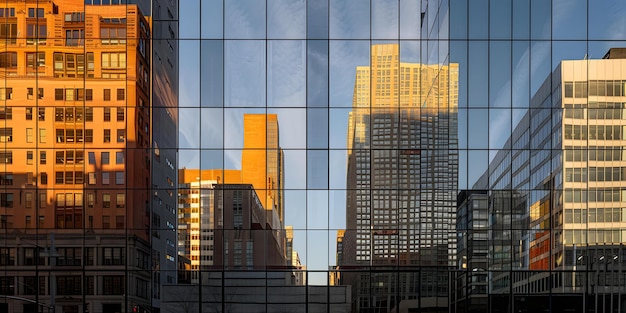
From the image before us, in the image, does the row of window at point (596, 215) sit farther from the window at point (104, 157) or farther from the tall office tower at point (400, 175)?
the window at point (104, 157)

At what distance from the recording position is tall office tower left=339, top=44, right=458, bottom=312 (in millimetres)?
34438

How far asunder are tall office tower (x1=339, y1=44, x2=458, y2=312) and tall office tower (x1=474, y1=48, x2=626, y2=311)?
2.84 metres

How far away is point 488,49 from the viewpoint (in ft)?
115

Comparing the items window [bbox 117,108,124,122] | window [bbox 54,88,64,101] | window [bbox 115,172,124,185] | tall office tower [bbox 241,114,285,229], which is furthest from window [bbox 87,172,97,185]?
tall office tower [bbox 241,114,285,229]

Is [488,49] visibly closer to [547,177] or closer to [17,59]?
[547,177]

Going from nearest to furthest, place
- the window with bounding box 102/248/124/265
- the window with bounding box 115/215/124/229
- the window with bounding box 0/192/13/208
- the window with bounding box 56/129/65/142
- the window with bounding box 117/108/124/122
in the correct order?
the window with bounding box 102/248/124/265, the window with bounding box 117/108/124/122, the window with bounding box 115/215/124/229, the window with bounding box 0/192/13/208, the window with bounding box 56/129/65/142

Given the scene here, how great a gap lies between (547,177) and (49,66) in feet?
93.5

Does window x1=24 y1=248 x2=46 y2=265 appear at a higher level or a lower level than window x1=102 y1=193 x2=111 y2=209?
lower

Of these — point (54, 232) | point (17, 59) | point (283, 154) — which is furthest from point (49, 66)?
point (283, 154)

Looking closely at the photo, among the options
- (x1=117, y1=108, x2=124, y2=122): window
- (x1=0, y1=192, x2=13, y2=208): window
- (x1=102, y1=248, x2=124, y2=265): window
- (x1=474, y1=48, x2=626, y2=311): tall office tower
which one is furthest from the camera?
(x1=0, y1=192, x2=13, y2=208): window

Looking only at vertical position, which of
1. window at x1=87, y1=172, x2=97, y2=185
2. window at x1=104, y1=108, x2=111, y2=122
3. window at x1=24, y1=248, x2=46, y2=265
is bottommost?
window at x1=24, y1=248, x2=46, y2=265

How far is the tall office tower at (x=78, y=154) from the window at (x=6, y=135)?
0.06 metres

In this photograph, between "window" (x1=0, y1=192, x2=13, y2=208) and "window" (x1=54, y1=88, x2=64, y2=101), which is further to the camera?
"window" (x1=54, y1=88, x2=64, y2=101)

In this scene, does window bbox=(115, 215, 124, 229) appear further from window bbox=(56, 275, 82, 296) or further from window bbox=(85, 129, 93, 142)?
window bbox=(85, 129, 93, 142)
